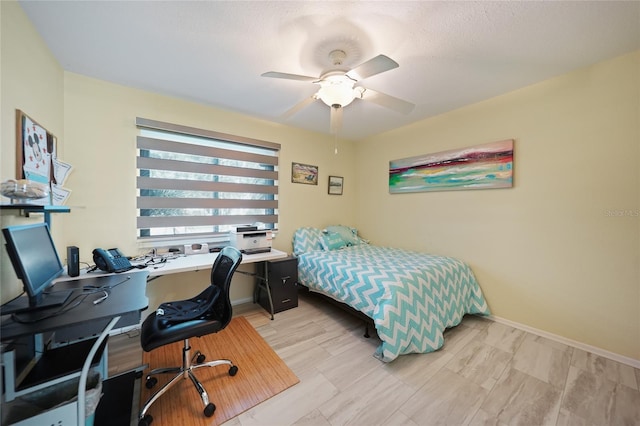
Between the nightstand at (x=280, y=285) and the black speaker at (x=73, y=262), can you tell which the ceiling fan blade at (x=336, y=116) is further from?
the black speaker at (x=73, y=262)

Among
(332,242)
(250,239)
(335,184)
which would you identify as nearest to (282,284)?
(250,239)

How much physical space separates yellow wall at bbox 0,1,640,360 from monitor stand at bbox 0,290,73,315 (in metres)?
0.21

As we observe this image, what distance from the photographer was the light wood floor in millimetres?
1424

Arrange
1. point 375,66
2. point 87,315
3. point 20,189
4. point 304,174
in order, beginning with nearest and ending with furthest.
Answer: point 87,315, point 20,189, point 375,66, point 304,174

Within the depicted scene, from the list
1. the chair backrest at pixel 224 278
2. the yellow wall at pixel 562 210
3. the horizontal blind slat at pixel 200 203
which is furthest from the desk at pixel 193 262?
the yellow wall at pixel 562 210

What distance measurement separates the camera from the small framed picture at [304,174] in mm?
3514

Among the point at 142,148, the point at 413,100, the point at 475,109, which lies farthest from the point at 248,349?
the point at 475,109

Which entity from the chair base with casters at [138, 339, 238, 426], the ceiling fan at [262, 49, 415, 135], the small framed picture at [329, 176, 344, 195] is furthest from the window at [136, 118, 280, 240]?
→ the ceiling fan at [262, 49, 415, 135]

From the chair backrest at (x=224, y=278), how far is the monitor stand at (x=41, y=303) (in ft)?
2.59

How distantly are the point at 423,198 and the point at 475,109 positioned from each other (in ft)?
3.94

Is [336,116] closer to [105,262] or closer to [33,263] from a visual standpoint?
[33,263]

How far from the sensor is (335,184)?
402 cm

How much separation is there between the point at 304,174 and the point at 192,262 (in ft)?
6.63

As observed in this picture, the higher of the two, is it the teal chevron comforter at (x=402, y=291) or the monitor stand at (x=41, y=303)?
the monitor stand at (x=41, y=303)
